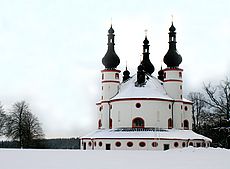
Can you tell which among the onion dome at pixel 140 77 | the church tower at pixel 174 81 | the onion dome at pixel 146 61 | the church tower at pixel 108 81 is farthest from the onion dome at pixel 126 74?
the church tower at pixel 174 81

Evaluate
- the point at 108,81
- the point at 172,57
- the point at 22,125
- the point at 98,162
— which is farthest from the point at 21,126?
the point at 98,162

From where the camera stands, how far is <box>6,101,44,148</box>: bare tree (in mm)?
61406

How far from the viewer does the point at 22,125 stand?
6209cm

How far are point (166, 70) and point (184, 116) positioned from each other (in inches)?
261

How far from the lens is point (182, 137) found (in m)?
52.0

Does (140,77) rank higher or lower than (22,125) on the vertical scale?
higher

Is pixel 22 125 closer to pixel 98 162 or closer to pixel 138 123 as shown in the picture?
pixel 138 123

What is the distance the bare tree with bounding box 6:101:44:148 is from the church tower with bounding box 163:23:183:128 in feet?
66.9

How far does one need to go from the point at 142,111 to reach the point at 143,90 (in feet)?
9.45

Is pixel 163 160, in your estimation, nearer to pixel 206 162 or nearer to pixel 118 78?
pixel 206 162

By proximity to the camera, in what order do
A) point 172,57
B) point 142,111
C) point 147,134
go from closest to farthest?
point 147,134, point 142,111, point 172,57

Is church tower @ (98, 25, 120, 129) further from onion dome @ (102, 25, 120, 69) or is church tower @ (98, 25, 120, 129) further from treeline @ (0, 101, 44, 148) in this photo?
treeline @ (0, 101, 44, 148)

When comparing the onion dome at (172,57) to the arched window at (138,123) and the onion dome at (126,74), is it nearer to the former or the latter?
the onion dome at (126,74)

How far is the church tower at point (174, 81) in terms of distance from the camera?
56531 millimetres
